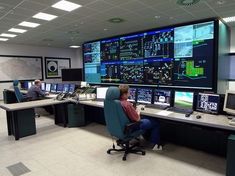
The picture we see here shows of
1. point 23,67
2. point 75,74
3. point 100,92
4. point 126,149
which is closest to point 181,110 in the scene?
point 126,149

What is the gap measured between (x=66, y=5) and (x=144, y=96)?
2682 mm

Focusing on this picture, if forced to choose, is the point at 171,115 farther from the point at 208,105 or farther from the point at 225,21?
the point at 225,21

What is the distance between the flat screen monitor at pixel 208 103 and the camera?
2814 mm

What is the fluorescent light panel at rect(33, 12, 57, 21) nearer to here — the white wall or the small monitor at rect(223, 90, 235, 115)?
the small monitor at rect(223, 90, 235, 115)

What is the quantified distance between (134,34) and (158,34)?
80cm

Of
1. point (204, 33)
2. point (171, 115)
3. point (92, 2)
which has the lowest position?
point (171, 115)

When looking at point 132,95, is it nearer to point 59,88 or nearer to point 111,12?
point 111,12

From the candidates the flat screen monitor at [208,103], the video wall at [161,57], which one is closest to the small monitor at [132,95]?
the flat screen monitor at [208,103]

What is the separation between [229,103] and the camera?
103 inches

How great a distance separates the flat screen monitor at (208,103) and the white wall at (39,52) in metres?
9.14

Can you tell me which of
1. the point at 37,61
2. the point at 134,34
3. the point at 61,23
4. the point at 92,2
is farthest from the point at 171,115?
the point at 37,61

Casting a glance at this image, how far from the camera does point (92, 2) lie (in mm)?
3920

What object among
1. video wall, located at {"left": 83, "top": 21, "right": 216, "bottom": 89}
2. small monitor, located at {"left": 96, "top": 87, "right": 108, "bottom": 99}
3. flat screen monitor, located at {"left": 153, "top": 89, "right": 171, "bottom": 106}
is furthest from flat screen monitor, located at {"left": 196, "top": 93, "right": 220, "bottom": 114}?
small monitor, located at {"left": 96, "top": 87, "right": 108, "bottom": 99}

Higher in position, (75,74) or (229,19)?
(229,19)
